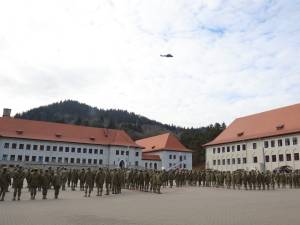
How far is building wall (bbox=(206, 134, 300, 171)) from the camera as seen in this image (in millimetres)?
52969

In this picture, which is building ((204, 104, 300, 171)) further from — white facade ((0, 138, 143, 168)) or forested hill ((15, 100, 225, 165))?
forested hill ((15, 100, 225, 165))

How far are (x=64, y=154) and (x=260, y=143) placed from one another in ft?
121

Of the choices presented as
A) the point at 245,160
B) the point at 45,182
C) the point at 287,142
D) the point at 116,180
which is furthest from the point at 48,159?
the point at 45,182

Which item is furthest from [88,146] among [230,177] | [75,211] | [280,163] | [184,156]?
[75,211]

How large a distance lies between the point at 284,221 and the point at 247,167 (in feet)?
168

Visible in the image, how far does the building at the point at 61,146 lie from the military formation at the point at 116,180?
3614cm

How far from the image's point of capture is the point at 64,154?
66.6 meters

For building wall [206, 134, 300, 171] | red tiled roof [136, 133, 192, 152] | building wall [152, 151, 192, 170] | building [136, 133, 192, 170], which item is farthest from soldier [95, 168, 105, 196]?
red tiled roof [136, 133, 192, 152]

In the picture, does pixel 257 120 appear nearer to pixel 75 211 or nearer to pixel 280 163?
pixel 280 163

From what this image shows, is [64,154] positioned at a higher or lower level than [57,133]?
lower

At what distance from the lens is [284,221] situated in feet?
36.9

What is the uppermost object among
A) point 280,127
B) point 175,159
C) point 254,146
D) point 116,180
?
point 280,127

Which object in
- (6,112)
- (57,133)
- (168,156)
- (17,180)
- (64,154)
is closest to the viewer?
(17,180)

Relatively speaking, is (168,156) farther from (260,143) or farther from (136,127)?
(136,127)
